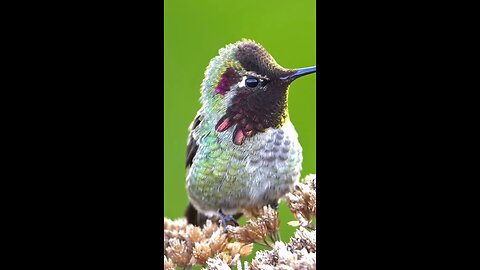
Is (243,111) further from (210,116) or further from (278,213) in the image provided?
(278,213)

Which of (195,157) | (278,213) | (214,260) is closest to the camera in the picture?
(214,260)

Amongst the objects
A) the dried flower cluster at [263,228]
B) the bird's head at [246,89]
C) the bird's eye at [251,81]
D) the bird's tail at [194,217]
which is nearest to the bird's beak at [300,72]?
the bird's head at [246,89]

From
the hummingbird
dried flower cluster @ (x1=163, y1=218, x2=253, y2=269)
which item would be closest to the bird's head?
the hummingbird

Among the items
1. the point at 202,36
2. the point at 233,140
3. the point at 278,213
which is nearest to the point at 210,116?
the point at 233,140

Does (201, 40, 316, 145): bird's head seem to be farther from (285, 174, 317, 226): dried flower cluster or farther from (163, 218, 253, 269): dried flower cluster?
(163, 218, 253, 269): dried flower cluster

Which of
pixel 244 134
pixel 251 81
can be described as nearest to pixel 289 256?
pixel 244 134
